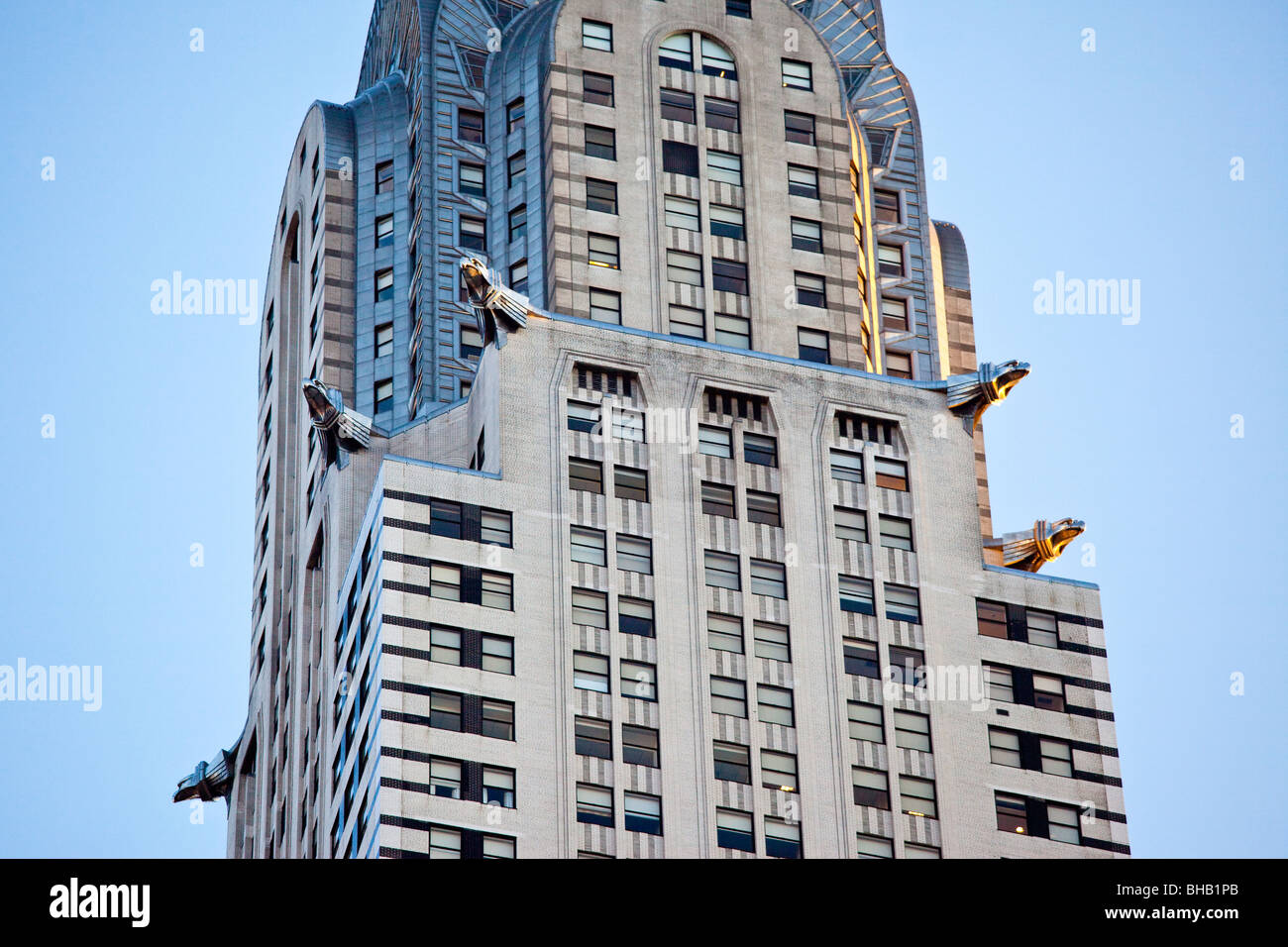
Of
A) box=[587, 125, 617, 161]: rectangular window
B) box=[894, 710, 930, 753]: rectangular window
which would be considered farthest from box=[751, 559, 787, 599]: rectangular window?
box=[587, 125, 617, 161]: rectangular window

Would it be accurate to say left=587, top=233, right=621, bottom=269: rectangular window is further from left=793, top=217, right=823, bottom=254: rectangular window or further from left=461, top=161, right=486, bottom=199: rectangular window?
left=461, top=161, right=486, bottom=199: rectangular window

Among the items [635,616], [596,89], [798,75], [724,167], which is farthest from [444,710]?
[798,75]

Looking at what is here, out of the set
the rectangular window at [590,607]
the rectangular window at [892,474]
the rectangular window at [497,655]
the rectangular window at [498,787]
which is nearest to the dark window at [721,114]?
the rectangular window at [892,474]

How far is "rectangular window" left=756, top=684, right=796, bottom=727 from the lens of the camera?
119250 millimetres

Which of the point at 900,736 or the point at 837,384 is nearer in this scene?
the point at 900,736

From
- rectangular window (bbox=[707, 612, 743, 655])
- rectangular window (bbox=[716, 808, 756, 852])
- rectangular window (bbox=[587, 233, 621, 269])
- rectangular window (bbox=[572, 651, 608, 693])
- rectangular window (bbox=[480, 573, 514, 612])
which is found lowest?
rectangular window (bbox=[716, 808, 756, 852])

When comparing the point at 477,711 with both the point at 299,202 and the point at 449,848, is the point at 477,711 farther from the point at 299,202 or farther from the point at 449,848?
the point at 299,202

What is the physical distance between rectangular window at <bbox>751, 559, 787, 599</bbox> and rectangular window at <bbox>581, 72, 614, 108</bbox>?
2773 cm

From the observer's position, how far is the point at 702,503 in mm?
124438

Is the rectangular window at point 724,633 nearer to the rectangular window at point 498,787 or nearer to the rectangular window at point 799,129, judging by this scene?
the rectangular window at point 498,787

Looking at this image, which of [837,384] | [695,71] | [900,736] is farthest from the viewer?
[695,71]
